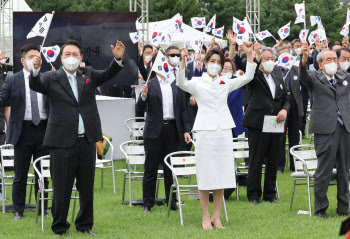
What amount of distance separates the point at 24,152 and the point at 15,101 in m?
0.69

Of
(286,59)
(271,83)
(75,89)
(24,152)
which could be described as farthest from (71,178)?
(286,59)

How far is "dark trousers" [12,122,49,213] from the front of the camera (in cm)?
993

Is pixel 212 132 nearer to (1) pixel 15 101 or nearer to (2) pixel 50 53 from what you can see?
(1) pixel 15 101

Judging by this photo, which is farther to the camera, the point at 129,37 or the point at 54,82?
the point at 129,37

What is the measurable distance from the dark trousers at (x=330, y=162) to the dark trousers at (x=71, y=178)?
3.00m

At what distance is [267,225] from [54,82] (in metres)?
3.18

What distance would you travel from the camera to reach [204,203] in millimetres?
9297

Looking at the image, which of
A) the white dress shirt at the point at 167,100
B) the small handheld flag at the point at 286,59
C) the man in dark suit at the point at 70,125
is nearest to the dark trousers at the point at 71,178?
the man in dark suit at the point at 70,125

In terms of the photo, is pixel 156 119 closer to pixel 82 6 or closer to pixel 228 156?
pixel 228 156

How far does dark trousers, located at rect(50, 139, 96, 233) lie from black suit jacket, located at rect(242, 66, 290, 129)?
329 centimetres

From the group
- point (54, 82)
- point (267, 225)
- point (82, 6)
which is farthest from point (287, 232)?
point (82, 6)

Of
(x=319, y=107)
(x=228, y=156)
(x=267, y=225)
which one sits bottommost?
(x=267, y=225)

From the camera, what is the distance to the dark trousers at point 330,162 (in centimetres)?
967

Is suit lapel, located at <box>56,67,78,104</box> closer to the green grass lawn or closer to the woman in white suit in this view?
the woman in white suit
